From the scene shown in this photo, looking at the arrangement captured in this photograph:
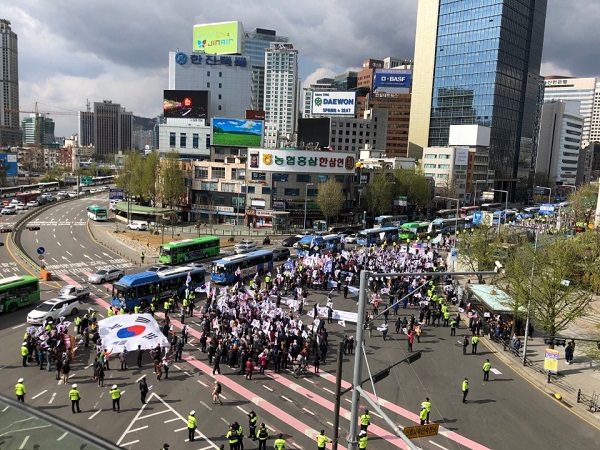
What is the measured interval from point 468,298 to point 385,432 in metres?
20.0

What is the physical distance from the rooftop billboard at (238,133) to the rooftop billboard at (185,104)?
1229 cm

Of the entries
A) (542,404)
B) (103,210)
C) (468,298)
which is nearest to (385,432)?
(542,404)

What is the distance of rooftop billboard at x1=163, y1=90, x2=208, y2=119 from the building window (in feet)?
68.7

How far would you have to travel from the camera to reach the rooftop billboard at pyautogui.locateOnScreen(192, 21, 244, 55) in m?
127

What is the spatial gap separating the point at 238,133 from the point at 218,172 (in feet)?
34.7

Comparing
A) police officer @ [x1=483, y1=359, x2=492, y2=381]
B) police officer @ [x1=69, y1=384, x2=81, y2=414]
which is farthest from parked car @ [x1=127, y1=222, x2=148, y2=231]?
police officer @ [x1=483, y1=359, x2=492, y2=381]

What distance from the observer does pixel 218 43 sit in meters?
131

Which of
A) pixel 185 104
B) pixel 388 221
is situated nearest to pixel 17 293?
pixel 388 221

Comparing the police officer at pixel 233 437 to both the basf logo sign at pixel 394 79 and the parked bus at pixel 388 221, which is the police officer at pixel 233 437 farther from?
the basf logo sign at pixel 394 79

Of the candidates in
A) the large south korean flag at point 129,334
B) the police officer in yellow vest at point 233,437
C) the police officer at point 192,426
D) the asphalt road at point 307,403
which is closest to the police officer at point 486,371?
the asphalt road at point 307,403

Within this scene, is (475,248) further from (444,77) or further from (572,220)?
(444,77)

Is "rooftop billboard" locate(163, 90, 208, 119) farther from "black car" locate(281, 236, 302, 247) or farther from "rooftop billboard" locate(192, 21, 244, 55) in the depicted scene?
"black car" locate(281, 236, 302, 247)

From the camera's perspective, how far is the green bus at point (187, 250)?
4619cm

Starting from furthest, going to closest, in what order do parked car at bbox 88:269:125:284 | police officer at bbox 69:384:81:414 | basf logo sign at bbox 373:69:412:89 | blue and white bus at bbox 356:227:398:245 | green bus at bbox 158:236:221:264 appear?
basf logo sign at bbox 373:69:412:89 → blue and white bus at bbox 356:227:398:245 → green bus at bbox 158:236:221:264 → parked car at bbox 88:269:125:284 → police officer at bbox 69:384:81:414
